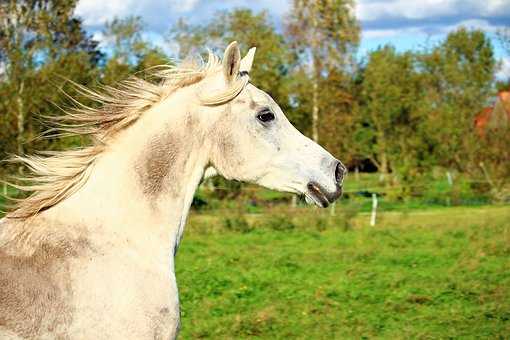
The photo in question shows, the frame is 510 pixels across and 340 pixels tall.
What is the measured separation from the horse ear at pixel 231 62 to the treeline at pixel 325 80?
13.4 m

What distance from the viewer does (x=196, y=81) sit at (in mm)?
4191

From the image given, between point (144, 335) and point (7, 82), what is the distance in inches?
715

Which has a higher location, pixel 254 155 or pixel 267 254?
pixel 254 155

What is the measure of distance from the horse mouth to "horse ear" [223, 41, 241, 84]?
75 cm

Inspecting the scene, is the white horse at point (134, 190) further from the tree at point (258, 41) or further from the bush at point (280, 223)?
the tree at point (258, 41)

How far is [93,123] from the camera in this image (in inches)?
157

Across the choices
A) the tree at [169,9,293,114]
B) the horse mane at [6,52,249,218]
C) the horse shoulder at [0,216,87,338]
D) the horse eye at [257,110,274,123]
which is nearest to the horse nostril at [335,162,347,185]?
the horse eye at [257,110,274,123]

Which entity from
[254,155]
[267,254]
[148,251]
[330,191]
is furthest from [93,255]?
[267,254]

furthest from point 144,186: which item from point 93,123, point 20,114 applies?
point 20,114

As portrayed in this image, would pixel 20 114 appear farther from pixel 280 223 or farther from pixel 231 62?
pixel 231 62

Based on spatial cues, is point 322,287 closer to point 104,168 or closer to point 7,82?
point 104,168

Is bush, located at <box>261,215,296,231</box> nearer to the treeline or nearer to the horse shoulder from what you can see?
the treeline

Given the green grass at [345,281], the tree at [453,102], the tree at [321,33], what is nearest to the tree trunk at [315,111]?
the tree at [321,33]

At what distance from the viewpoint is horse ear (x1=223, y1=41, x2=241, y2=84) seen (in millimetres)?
4068
